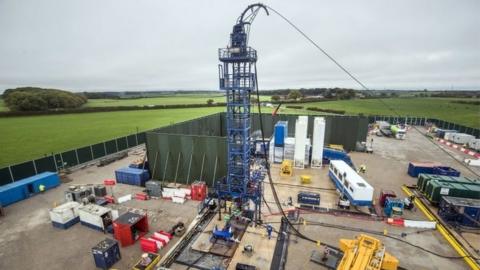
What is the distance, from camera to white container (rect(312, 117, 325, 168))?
27.2 metres

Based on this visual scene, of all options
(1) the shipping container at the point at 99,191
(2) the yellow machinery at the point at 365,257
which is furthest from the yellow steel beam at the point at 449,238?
(1) the shipping container at the point at 99,191

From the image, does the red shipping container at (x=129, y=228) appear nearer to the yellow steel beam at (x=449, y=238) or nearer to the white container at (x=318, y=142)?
the white container at (x=318, y=142)

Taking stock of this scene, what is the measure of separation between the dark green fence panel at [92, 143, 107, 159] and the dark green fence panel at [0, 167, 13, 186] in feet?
30.2

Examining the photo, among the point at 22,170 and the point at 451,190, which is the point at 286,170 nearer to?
the point at 451,190

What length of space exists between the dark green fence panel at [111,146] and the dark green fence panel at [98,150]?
0.64 m

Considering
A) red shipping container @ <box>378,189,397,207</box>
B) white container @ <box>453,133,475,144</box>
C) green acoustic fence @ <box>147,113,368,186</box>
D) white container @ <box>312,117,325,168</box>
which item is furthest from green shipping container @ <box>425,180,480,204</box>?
white container @ <box>453,133,475,144</box>

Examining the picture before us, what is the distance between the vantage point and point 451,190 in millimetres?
18594

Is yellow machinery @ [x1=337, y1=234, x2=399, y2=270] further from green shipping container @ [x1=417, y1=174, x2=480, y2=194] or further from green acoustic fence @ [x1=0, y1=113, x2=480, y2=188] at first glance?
green acoustic fence @ [x1=0, y1=113, x2=480, y2=188]

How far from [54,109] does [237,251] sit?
92.5 m

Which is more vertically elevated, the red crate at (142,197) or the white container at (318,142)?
the white container at (318,142)

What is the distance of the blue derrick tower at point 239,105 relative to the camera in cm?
1565

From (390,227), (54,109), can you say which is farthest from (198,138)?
(54,109)

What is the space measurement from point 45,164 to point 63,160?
196 cm

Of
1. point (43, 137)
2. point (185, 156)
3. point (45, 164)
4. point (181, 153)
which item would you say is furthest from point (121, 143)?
point (43, 137)
